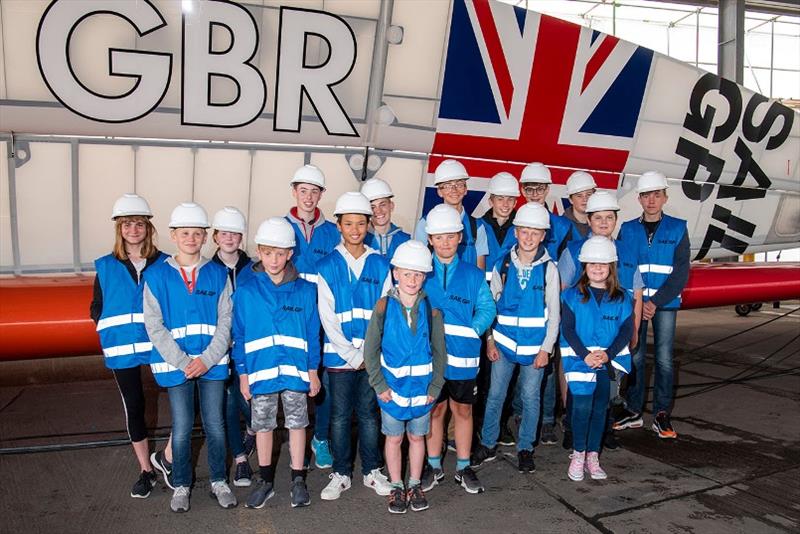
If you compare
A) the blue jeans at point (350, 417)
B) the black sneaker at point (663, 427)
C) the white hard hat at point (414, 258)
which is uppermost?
the white hard hat at point (414, 258)

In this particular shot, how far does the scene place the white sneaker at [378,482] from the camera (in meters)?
3.39

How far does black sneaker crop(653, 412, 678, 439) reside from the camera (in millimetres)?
4344

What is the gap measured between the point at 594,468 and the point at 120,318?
2.83 metres

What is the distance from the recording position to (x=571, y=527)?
301cm

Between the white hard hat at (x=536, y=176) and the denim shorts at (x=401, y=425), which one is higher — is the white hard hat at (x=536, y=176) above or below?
above

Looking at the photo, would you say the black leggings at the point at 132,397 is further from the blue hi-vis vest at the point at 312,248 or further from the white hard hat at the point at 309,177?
the white hard hat at the point at 309,177

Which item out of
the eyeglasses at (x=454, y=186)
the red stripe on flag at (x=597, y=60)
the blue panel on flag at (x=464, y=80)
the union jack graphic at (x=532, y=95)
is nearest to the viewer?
the eyeglasses at (x=454, y=186)

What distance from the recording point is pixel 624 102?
6352 mm

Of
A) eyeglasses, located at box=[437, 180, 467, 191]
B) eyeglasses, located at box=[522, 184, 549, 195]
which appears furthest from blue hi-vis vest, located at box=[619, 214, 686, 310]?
eyeglasses, located at box=[437, 180, 467, 191]

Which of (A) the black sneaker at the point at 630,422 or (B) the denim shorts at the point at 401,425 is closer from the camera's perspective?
(B) the denim shorts at the point at 401,425

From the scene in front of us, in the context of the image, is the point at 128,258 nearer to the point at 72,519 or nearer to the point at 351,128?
the point at 72,519

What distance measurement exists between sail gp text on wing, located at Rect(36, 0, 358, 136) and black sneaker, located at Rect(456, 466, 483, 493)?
10.0 ft

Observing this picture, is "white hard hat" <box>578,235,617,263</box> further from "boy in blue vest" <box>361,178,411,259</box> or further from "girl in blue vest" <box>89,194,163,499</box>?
"girl in blue vest" <box>89,194,163,499</box>

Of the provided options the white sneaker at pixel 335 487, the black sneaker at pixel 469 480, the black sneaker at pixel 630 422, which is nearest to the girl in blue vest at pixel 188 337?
the white sneaker at pixel 335 487
